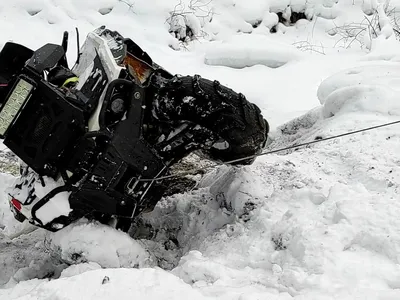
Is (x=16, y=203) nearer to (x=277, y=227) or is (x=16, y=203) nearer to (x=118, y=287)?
(x=118, y=287)

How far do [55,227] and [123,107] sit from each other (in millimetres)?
598

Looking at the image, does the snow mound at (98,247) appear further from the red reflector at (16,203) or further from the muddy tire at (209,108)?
the muddy tire at (209,108)

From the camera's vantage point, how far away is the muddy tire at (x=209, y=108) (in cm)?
227

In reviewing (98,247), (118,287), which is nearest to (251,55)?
(98,247)

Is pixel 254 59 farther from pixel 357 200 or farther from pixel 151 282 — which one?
pixel 151 282

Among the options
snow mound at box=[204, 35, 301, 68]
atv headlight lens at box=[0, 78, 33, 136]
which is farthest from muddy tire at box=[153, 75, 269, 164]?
snow mound at box=[204, 35, 301, 68]

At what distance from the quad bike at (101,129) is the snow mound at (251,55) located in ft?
8.73

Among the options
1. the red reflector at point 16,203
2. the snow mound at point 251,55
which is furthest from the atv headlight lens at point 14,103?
the snow mound at point 251,55

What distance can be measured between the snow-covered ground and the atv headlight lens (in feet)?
1.70

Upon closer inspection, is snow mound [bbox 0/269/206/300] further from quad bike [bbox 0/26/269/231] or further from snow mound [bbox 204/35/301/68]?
snow mound [bbox 204/35/301/68]

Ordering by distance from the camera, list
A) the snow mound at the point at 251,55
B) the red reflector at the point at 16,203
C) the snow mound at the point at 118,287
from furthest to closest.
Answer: the snow mound at the point at 251,55 → the red reflector at the point at 16,203 → the snow mound at the point at 118,287

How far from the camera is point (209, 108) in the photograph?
2.30 metres

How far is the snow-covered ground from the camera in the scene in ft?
5.68

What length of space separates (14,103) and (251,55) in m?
3.26
